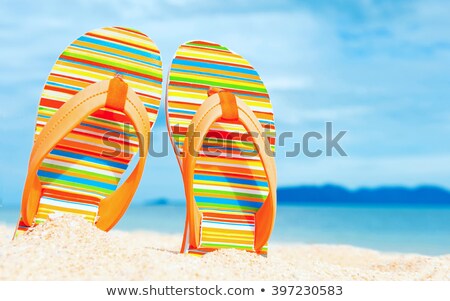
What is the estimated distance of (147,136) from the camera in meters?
2.98

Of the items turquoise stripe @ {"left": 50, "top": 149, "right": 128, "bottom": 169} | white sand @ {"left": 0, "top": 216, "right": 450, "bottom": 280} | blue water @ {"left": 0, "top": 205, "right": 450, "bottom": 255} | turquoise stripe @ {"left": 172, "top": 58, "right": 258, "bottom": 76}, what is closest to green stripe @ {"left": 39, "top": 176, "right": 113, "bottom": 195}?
turquoise stripe @ {"left": 50, "top": 149, "right": 128, "bottom": 169}

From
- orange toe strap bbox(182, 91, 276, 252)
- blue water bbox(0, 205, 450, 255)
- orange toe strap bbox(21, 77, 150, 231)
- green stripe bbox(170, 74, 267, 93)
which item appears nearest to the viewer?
orange toe strap bbox(21, 77, 150, 231)

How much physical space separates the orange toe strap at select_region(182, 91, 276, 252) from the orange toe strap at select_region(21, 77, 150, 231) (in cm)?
25

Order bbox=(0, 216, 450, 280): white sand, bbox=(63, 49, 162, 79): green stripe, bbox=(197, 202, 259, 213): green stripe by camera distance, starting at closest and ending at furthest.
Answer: bbox=(0, 216, 450, 280): white sand
bbox=(197, 202, 259, 213): green stripe
bbox=(63, 49, 162, 79): green stripe

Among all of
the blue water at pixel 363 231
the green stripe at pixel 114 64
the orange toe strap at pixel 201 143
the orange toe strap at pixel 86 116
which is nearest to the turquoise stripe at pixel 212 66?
the green stripe at pixel 114 64

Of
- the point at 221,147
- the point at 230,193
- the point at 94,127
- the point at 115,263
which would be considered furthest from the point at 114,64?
the point at 115,263

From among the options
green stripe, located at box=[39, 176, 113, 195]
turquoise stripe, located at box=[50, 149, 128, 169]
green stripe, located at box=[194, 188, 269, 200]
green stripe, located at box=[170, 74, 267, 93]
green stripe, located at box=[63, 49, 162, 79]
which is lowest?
green stripe, located at box=[194, 188, 269, 200]

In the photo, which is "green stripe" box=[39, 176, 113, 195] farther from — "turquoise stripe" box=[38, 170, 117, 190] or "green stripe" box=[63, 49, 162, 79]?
"green stripe" box=[63, 49, 162, 79]

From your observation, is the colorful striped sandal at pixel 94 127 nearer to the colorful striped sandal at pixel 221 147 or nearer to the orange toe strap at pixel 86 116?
the orange toe strap at pixel 86 116

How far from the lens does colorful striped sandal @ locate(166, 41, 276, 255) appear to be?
115 inches

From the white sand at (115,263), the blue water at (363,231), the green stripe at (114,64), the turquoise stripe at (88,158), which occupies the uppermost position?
the green stripe at (114,64)

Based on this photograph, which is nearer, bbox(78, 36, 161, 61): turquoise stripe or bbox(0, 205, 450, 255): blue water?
bbox(78, 36, 161, 61): turquoise stripe

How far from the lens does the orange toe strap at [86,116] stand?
267 centimetres

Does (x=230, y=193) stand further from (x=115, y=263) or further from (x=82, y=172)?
(x=115, y=263)
